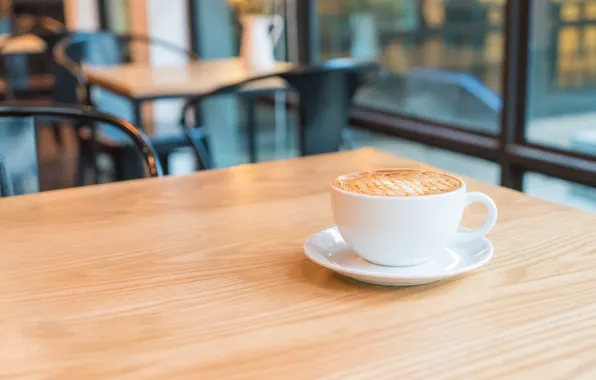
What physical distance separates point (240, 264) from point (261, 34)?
2.33 meters

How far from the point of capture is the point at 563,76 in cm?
232

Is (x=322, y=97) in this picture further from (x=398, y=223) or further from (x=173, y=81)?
(x=398, y=223)

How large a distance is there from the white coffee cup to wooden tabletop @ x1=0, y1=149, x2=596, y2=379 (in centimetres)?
3

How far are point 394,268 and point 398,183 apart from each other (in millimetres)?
86

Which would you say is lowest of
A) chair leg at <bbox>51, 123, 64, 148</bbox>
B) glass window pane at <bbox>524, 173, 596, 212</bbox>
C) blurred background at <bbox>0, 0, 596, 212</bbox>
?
chair leg at <bbox>51, 123, 64, 148</bbox>

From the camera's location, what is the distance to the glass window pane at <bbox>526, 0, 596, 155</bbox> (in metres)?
2.21

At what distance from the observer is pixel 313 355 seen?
590 mm

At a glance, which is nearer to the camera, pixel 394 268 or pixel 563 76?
pixel 394 268

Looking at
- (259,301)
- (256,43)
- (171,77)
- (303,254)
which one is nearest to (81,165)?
(171,77)

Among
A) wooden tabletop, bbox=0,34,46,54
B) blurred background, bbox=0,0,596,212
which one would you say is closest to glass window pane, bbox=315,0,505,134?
blurred background, bbox=0,0,596,212

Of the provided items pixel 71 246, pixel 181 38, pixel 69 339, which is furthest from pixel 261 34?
pixel 69 339

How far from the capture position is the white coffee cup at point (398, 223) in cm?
71

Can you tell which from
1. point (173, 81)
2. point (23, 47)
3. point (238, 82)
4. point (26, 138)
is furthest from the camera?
point (23, 47)

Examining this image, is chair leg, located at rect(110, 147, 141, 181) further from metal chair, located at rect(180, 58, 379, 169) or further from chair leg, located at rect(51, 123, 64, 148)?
chair leg, located at rect(51, 123, 64, 148)
